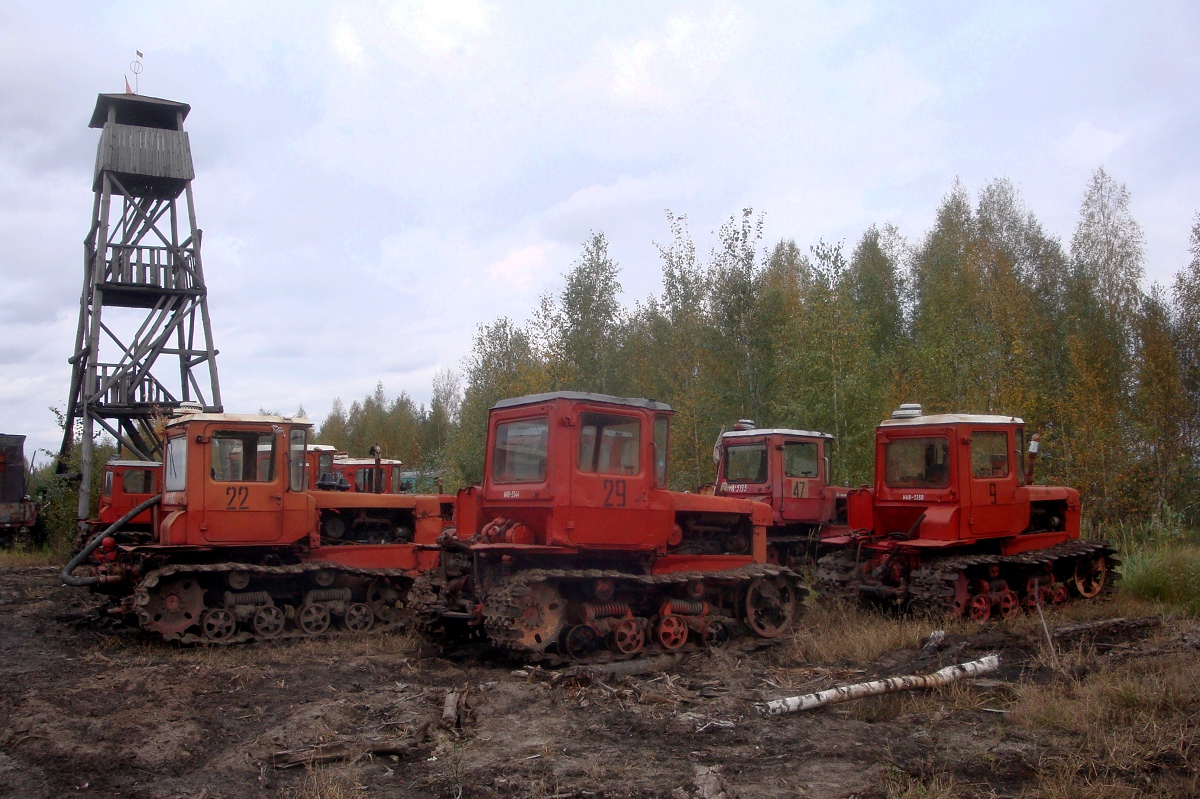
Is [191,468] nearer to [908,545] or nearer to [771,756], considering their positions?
[771,756]

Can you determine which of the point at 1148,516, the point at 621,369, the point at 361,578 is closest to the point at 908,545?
the point at 361,578

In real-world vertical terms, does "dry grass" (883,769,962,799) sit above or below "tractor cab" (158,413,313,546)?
below

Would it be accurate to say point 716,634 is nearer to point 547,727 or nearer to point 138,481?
point 547,727

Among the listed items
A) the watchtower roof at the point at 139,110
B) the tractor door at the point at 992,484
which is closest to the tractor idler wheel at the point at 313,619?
the tractor door at the point at 992,484

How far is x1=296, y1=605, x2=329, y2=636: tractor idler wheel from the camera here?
11031 mm

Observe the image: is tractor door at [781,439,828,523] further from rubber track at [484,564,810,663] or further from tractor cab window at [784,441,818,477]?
rubber track at [484,564,810,663]

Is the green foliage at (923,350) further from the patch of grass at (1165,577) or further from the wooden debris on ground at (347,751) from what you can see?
the wooden debris on ground at (347,751)

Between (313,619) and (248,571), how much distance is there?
979 millimetres

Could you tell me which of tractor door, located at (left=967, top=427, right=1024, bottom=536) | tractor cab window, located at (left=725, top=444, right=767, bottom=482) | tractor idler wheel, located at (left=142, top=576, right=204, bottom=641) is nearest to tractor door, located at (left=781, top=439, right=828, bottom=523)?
tractor cab window, located at (left=725, top=444, right=767, bottom=482)

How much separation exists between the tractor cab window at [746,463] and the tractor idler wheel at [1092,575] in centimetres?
450

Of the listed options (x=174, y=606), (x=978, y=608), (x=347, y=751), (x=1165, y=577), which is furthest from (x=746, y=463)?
(x=347, y=751)

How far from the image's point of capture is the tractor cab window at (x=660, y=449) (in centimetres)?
958

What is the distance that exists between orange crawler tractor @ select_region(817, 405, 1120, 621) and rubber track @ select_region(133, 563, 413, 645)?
18.5 feet

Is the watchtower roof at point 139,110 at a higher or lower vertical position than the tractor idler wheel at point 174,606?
higher
